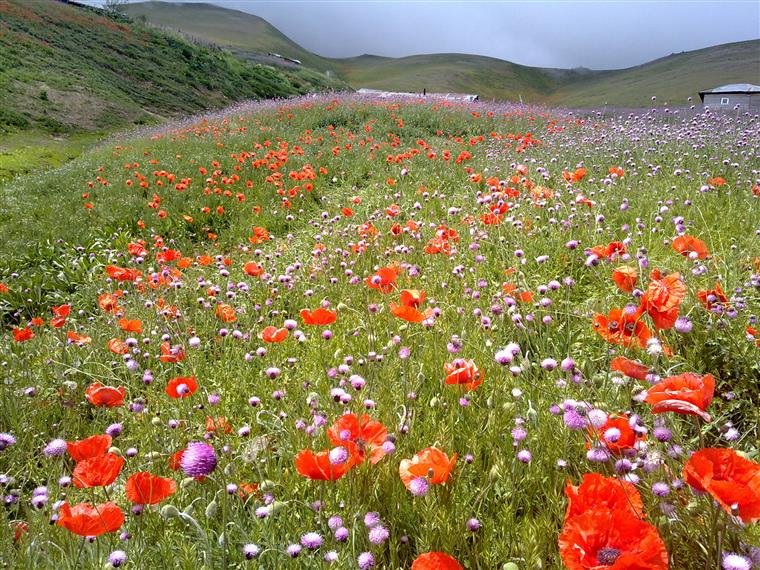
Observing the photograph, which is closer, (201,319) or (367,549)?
(367,549)

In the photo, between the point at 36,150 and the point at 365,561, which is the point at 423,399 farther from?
the point at 36,150

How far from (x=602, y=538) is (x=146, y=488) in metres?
1.08

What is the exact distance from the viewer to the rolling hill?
195 feet

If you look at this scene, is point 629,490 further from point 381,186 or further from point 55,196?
point 55,196

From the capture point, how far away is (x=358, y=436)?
1432 mm

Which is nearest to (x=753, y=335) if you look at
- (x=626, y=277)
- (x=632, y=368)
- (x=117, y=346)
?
(x=626, y=277)

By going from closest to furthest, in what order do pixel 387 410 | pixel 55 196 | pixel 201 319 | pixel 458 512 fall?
pixel 458 512, pixel 387 410, pixel 201 319, pixel 55 196

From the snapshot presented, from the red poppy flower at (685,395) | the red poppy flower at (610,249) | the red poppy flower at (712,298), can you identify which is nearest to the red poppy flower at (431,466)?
the red poppy flower at (685,395)

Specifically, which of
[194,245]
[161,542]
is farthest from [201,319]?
[194,245]

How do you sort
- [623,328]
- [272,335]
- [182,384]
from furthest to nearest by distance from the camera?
[272,335]
[182,384]
[623,328]

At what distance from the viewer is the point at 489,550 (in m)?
1.44

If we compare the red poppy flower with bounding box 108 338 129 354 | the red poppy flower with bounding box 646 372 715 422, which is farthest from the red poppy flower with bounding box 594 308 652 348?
the red poppy flower with bounding box 108 338 129 354

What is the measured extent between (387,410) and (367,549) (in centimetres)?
60

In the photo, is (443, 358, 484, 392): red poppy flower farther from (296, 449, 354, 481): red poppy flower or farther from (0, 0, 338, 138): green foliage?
(0, 0, 338, 138): green foliage
